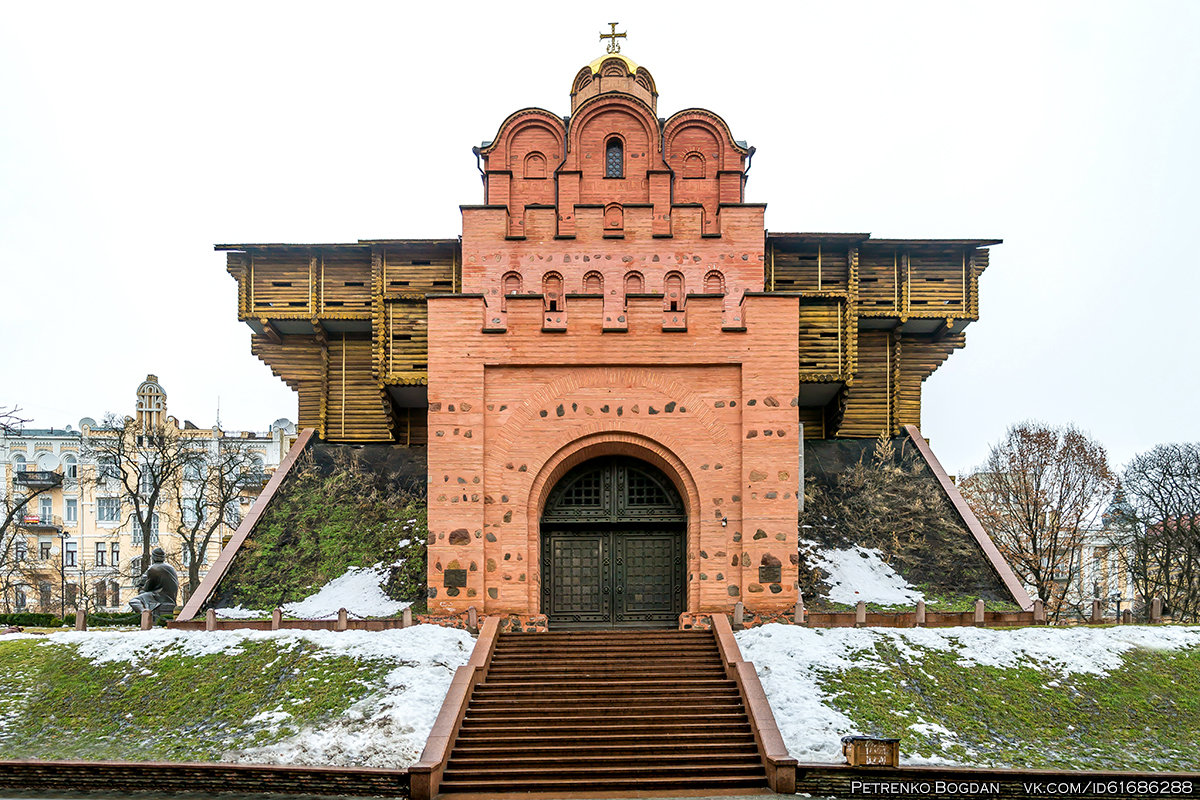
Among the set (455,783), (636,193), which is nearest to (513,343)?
(636,193)

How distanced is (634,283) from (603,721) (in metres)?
10.5

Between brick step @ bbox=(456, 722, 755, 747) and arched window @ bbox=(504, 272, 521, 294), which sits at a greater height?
arched window @ bbox=(504, 272, 521, 294)

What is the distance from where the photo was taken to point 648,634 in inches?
679

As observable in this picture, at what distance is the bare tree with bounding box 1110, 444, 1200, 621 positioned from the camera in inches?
1318

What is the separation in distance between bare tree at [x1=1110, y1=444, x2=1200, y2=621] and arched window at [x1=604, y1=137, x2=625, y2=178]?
972 inches

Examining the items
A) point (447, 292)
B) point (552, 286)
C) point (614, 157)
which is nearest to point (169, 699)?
point (552, 286)

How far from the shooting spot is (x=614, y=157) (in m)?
22.0

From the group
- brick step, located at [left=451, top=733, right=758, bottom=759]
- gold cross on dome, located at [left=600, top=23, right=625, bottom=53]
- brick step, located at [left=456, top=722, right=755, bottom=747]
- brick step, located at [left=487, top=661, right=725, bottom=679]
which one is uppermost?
gold cross on dome, located at [left=600, top=23, right=625, bottom=53]

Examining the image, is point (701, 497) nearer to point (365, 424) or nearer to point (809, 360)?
point (809, 360)

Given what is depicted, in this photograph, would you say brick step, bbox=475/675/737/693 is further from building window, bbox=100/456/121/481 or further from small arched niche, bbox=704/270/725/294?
building window, bbox=100/456/121/481

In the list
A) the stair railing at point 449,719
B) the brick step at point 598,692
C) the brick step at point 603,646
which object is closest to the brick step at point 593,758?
the stair railing at point 449,719

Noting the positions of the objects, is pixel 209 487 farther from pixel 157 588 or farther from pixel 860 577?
pixel 860 577

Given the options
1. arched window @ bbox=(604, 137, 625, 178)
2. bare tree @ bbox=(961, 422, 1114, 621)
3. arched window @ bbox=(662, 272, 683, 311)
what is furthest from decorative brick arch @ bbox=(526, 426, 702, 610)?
bare tree @ bbox=(961, 422, 1114, 621)

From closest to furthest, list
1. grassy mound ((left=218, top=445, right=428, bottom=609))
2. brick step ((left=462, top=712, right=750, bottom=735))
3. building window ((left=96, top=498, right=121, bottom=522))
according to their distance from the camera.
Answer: brick step ((left=462, top=712, right=750, bottom=735)) < grassy mound ((left=218, top=445, right=428, bottom=609)) < building window ((left=96, top=498, right=121, bottom=522))
